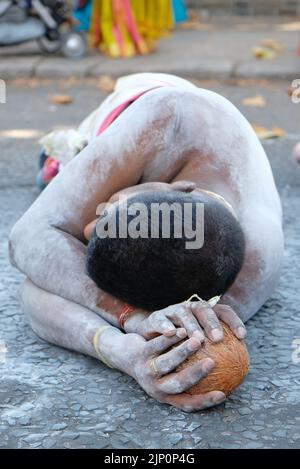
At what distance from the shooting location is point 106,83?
6898mm

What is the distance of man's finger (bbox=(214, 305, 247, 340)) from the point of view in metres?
2.42

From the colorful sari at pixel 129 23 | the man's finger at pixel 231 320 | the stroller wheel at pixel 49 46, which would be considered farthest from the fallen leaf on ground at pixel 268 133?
the man's finger at pixel 231 320

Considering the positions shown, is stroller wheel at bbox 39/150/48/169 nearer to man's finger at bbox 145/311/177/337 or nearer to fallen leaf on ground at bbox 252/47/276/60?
man's finger at bbox 145/311/177/337

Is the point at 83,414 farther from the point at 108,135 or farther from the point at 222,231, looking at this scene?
the point at 108,135

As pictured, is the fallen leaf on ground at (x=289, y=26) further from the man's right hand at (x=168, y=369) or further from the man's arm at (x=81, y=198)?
the man's right hand at (x=168, y=369)

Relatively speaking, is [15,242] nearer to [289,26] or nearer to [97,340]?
[97,340]

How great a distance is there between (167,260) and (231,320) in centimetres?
25

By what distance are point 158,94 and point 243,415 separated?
1.00 meters

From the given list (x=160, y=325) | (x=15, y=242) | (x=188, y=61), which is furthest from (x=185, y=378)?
(x=188, y=61)

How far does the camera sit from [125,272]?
2377mm

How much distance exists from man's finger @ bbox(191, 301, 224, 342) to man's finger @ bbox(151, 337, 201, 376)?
7 cm

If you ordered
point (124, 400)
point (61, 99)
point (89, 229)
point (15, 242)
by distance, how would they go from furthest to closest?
point (61, 99) < point (15, 242) < point (89, 229) < point (124, 400)

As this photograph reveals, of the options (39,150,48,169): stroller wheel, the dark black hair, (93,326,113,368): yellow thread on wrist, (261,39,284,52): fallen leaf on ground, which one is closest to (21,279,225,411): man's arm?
(93,326,113,368): yellow thread on wrist
